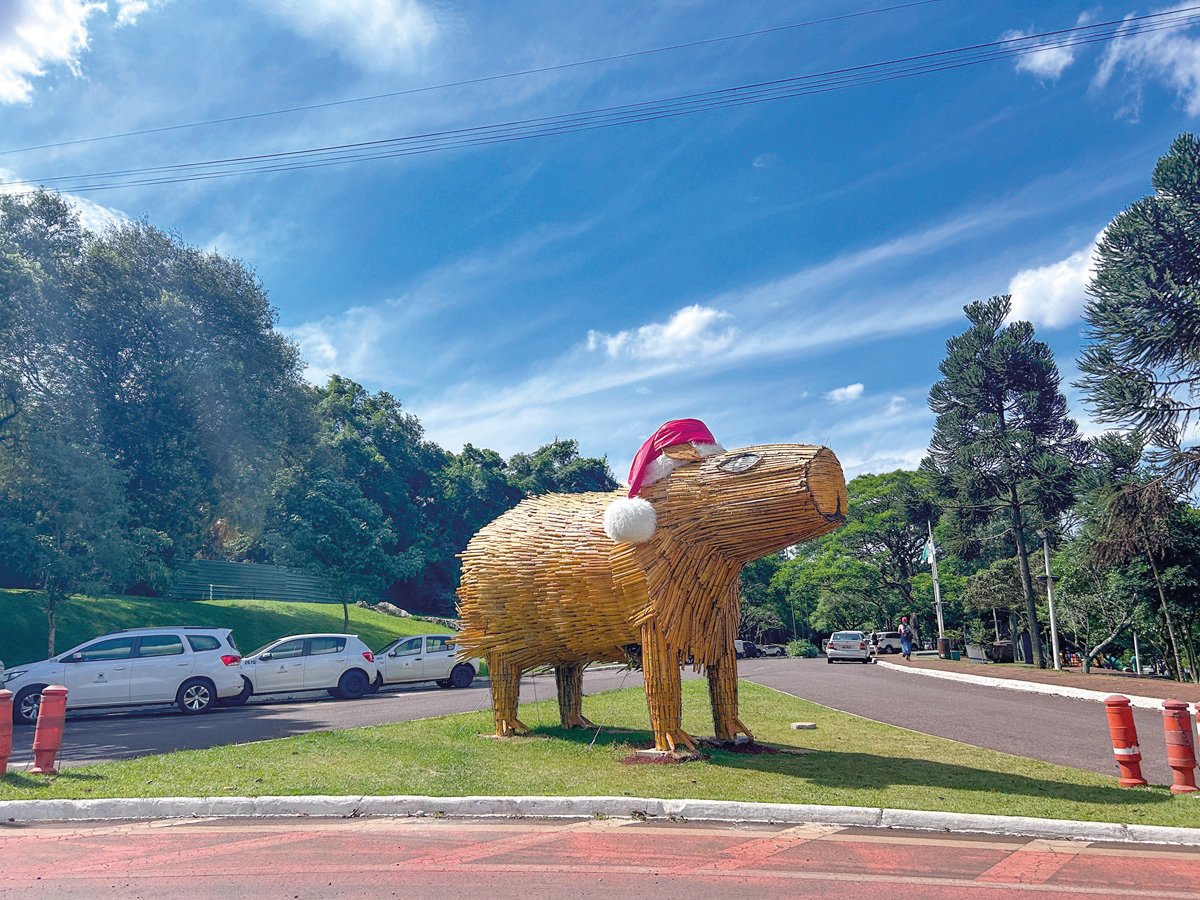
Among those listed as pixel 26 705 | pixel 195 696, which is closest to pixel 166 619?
pixel 195 696

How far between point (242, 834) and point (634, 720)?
6.56 metres

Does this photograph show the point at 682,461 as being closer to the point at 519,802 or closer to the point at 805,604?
the point at 519,802

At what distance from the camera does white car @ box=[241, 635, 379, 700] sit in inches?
657

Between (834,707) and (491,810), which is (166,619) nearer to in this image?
(834,707)

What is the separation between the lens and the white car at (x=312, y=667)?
16.7 meters

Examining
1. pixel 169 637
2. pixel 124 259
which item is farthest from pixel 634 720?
pixel 124 259

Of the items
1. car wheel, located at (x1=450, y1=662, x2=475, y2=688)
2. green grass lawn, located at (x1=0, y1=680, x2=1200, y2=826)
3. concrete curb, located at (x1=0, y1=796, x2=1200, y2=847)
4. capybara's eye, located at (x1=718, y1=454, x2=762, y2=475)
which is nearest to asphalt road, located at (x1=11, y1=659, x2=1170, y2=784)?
car wheel, located at (x1=450, y1=662, x2=475, y2=688)

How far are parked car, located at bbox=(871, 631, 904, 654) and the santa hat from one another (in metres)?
35.2

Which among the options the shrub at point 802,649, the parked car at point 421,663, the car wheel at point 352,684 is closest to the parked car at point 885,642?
the shrub at point 802,649

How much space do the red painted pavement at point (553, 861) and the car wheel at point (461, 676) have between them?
1425 centimetres

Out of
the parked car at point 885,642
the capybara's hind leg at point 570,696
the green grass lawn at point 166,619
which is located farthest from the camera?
the parked car at point 885,642

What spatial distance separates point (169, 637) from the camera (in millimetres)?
14984

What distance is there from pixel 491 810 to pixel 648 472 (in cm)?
323

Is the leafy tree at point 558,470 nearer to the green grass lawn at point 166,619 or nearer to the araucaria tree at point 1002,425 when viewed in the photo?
the green grass lawn at point 166,619
